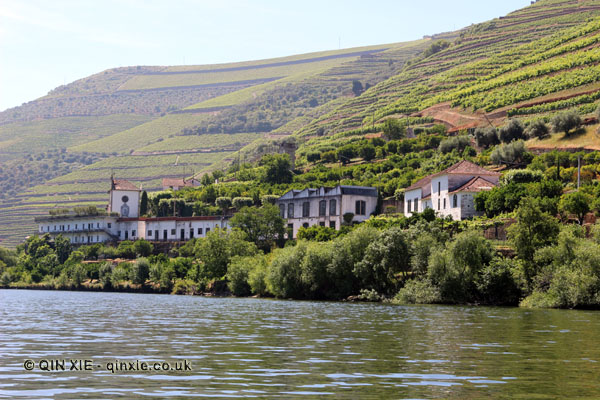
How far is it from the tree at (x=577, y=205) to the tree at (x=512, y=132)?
130ft

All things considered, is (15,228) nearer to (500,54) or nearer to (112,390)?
(500,54)

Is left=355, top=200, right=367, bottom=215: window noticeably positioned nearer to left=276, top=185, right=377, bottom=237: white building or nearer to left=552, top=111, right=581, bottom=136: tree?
left=276, top=185, right=377, bottom=237: white building

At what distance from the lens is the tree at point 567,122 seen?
310 ft

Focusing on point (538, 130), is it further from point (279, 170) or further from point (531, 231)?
point (531, 231)

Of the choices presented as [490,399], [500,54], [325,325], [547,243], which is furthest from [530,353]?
[500,54]

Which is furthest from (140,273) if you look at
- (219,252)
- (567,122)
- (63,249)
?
(567,122)

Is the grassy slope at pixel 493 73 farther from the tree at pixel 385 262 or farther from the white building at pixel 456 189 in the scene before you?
the tree at pixel 385 262

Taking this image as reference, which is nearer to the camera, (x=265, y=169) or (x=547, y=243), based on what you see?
(x=547, y=243)

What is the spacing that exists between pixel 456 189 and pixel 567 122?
24.4 meters

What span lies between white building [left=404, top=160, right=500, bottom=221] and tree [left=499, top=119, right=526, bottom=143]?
69.3ft

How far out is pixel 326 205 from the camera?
327 feet

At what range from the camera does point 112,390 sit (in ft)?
57.1

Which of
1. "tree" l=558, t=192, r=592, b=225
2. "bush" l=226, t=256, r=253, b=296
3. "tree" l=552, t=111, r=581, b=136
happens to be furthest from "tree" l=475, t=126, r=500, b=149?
"bush" l=226, t=256, r=253, b=296

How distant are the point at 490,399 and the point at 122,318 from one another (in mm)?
28293
